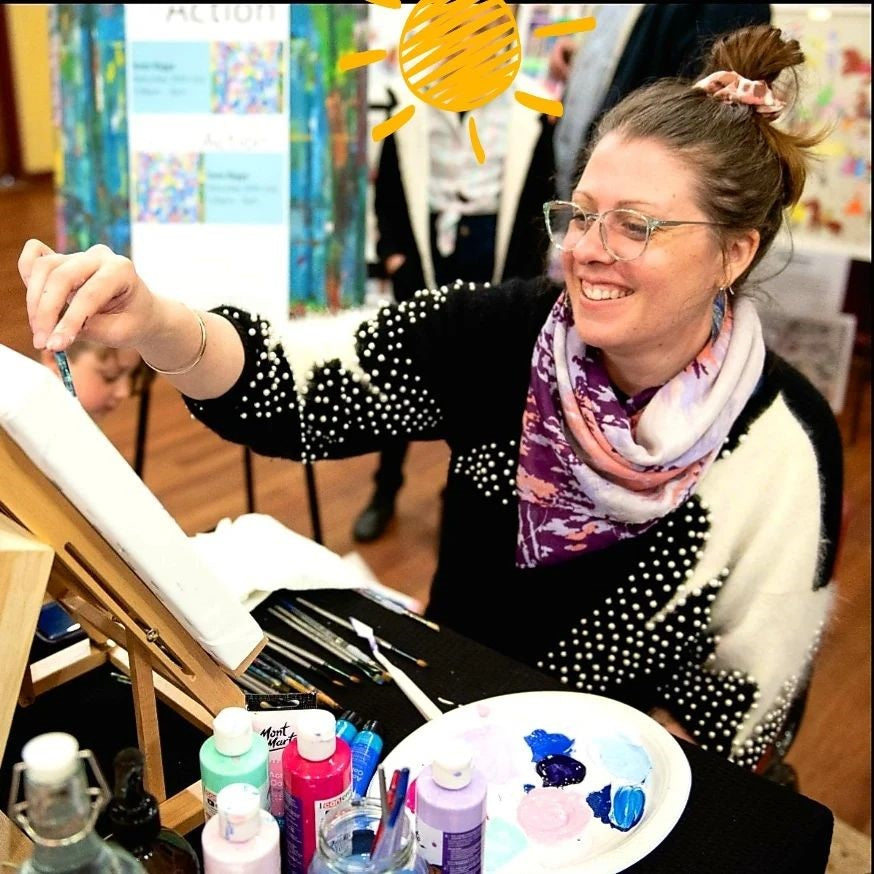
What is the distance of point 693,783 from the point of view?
84cm

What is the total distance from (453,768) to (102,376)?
3.97 feet

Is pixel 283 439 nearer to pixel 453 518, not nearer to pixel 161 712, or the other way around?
pixel 453 518

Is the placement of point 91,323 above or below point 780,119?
below

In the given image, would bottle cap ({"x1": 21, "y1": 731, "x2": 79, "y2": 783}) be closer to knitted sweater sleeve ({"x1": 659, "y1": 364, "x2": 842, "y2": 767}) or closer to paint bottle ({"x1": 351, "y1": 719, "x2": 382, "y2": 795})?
paint bottle ({"x1": 351, "y1": 719, "x2": 382, "y2": 795})

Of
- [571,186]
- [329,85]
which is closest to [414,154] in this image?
[329,85]

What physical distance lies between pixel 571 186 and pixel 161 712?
0.81 meters

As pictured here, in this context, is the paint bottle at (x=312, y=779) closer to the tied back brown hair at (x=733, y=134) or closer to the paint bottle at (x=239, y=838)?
the paint bottle at (x=239, y=838)

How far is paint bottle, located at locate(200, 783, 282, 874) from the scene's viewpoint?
56 centimetres

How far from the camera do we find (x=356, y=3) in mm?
1784

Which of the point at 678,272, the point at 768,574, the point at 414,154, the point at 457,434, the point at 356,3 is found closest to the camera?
the point at 678,272

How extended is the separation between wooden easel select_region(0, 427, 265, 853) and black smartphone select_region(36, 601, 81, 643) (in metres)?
0.15

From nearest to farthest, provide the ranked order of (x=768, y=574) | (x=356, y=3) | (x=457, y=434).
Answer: (x=768, y=574) < (x=457, y=434) < (x=356, y=3)

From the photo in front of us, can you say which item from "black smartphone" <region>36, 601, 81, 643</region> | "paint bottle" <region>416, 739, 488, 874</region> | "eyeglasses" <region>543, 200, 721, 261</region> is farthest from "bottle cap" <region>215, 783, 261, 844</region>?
"eyeglasses" <region>543, 200, 721, 261</region>

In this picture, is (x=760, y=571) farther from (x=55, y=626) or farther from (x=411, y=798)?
Answer: (x=55, y=626)
